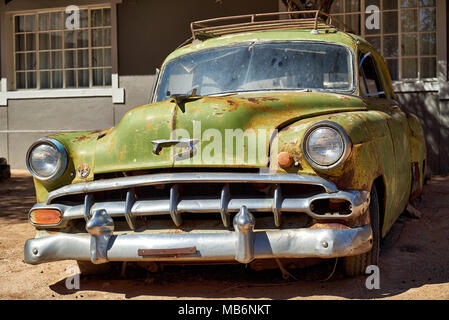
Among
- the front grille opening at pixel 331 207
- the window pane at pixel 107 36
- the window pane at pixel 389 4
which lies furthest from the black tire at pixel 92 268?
the window pane at pixel 107 36

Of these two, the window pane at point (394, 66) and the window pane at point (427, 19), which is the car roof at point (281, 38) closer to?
the window pane at point (394, 66)

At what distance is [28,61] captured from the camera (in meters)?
11.6

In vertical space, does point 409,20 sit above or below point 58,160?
above

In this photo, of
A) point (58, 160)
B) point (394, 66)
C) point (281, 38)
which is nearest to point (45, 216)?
point (58, 160)

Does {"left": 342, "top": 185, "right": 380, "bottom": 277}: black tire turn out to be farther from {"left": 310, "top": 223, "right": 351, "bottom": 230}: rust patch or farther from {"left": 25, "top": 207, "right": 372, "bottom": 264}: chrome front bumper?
{"left": 310, "top": 223, "right": 351, "bottom": 230}: rust patch

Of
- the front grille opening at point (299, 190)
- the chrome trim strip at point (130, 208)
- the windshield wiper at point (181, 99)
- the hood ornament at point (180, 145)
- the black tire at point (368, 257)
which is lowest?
the black tire at point (368, 257)

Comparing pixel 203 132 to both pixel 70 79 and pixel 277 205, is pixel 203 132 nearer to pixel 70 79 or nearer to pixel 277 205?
pixel 277 205

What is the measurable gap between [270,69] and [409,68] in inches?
230

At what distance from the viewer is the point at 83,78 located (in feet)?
37.0

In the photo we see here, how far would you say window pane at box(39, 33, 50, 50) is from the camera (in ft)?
37.6

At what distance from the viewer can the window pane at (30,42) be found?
37.8ft

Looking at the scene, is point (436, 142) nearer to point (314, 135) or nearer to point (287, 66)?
point (287, 66)

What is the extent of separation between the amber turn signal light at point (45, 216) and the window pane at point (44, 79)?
851 cm
